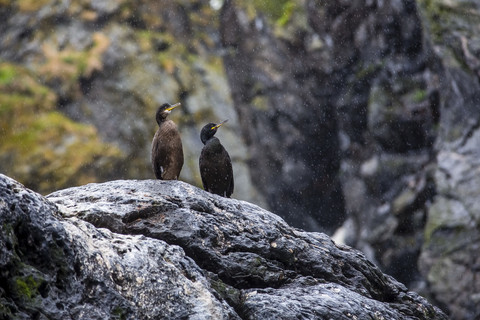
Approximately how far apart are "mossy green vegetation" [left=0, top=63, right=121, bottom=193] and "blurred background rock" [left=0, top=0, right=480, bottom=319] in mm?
37

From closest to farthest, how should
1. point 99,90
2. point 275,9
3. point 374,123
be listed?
point 374,123 < point 99,90 < point 275,9

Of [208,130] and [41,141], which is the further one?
[41,141]

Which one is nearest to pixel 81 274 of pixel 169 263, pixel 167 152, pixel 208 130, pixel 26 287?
pixel 26 287

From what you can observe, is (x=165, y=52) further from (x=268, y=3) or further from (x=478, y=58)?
(x=478, y=58)

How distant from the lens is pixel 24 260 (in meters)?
3.30

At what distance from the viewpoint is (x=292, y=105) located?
17094mm

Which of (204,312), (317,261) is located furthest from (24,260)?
(317,261)

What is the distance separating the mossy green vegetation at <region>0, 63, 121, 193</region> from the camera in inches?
584

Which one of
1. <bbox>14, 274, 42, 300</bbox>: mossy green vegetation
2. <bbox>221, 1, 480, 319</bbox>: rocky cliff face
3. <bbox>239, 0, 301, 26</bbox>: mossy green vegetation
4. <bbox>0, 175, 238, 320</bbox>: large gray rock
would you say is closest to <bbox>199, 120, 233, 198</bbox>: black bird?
<bbox>0, 175, 238, 320</bbox>: large gray rock

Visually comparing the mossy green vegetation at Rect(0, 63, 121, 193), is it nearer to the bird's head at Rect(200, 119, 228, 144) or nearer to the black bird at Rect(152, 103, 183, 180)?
the bird's head at Rect(200, 119, 228, 144)

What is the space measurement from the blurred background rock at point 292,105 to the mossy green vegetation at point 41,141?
37 mm

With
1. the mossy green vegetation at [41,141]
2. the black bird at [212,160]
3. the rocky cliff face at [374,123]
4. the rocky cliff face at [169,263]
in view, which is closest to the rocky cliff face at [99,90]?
the mossy green vegetation at [41,141]

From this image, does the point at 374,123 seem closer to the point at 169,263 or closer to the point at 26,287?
the point at 169,263

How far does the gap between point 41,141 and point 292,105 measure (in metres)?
7.17
